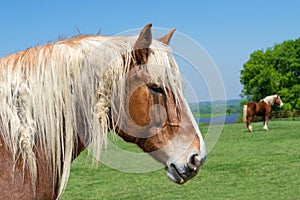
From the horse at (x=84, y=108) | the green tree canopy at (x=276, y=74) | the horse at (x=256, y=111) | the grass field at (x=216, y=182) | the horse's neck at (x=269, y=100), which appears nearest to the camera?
the horse at (x=84, y=108)

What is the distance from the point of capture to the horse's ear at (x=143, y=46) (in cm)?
159

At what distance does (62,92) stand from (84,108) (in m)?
0.10

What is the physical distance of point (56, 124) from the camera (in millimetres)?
1570

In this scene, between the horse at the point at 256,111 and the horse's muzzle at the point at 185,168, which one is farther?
the horse at the point at 256,111

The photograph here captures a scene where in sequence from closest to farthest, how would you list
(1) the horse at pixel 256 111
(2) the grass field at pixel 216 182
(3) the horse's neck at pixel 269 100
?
(2) the grass field at pixel 216 182
(1) the horse at pixel 256 111
(3) the horse's neck at pixel 269 100

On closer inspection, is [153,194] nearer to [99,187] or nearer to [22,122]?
[99,187]

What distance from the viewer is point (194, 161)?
168cm

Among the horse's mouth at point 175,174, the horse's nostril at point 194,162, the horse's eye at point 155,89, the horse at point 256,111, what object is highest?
the horse's eye at point 155,89

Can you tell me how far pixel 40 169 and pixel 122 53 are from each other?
506 mm

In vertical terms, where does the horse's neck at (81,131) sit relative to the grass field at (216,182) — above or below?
above

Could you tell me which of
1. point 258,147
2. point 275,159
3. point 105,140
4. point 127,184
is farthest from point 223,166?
point 105,140

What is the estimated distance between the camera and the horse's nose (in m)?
1.67

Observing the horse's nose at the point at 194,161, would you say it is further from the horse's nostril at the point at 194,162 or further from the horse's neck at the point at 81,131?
the horse's neck at the point at 81,131

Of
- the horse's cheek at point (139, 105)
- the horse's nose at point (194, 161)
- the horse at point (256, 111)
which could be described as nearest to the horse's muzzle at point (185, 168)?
the horse's nose at point (194, 161)
